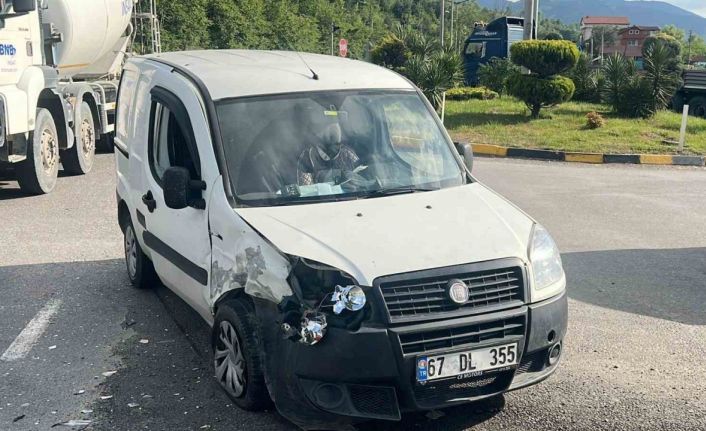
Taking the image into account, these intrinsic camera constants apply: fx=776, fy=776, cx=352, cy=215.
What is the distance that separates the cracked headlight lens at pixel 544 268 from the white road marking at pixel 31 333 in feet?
10.9

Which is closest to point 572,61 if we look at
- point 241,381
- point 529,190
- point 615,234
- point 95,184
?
point 529,190

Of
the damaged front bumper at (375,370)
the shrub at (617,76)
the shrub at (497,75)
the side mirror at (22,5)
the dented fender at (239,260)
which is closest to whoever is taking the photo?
the damaged front bumper at (375,370)

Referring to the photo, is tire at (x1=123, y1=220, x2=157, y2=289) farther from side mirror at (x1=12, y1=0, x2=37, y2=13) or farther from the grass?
the grass

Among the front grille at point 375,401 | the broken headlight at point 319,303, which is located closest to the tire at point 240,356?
the broken headlight at point 319,303

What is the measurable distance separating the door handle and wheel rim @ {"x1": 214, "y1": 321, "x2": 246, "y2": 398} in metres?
1.48

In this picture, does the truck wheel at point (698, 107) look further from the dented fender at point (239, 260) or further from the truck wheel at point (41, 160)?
the dented fender at point (239, 260)

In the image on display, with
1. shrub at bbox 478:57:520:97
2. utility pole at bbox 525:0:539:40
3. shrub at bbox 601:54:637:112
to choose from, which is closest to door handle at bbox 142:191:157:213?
shrub at bbox 601:54:637:112

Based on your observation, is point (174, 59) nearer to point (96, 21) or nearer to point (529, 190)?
point (529, 190)

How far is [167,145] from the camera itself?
17.5 ft

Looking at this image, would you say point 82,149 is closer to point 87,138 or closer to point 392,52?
point 87,138

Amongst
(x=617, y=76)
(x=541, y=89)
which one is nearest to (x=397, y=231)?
(x=541, y=89)

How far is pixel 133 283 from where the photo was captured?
651 cm

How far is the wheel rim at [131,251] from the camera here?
6441mm

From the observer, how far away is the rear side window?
6254 mm
